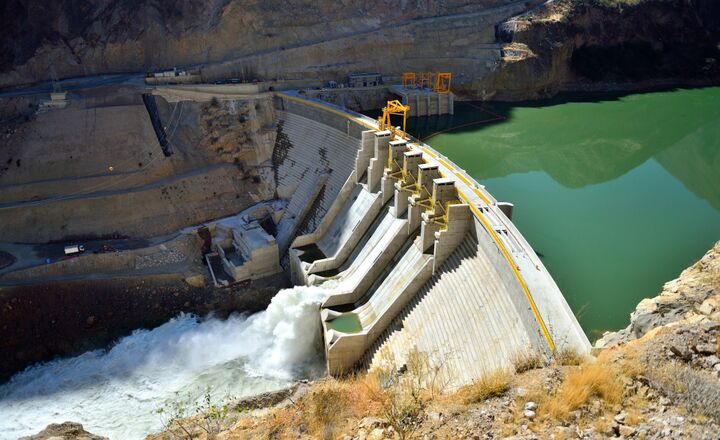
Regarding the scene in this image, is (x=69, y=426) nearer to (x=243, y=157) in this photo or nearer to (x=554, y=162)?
(x=243, y=157)

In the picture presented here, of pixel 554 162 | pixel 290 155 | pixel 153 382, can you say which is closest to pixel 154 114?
pixel 290 155

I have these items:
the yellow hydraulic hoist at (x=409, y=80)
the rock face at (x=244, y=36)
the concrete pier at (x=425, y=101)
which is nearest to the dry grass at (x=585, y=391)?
the rock face at (x=244, y=36)

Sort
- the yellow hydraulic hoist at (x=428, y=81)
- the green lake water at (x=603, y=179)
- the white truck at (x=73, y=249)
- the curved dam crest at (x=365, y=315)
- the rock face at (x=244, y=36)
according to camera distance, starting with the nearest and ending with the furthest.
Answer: the curved dam crest at (x=365, y=315) < the green lake water at (x=603, y=179) < the white truck at (x=73, y=249) < the rock face at (x=244, y=36) < the yellow hydraulic hoist at (x=428, y=81)

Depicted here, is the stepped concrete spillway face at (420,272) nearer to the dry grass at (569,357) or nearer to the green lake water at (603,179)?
the dry grass at (569,357)

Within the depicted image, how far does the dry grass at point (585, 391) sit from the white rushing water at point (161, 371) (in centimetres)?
1492

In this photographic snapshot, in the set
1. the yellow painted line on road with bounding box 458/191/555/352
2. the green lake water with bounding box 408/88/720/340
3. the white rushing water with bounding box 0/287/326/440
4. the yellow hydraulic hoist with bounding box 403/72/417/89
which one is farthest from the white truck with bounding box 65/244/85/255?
the yellow hydraulic hoist with bounding box 403/72/417/89

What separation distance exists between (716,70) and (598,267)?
43434 millimetres

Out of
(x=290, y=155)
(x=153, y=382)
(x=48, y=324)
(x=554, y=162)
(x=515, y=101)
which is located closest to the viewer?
(x=153, y=382)

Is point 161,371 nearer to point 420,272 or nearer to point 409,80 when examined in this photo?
point 420,272

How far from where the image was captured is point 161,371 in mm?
23625

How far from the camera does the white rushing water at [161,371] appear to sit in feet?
70.2

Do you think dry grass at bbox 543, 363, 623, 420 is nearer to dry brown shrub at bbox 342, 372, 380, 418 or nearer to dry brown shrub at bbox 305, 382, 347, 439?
dry brown shrub at bbox 342, 372, 380, 418

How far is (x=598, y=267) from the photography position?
23.9 meters

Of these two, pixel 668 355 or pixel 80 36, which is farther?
pixel 80 36
